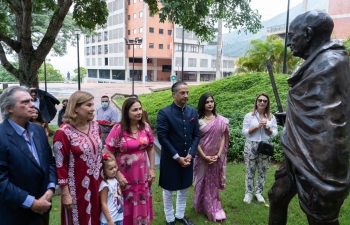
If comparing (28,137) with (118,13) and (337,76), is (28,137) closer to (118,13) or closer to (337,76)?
(337,76)

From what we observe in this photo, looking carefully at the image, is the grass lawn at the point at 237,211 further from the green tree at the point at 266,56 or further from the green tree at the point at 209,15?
the green tree at the point at 266,56

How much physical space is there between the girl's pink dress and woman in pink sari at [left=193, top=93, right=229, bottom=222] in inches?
40.7

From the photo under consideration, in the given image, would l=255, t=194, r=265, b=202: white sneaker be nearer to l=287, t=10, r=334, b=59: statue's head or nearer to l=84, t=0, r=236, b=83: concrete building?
l=287, t=10, r=334, b=59: statue's head

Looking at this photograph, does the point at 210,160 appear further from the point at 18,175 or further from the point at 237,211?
the point at 18,175

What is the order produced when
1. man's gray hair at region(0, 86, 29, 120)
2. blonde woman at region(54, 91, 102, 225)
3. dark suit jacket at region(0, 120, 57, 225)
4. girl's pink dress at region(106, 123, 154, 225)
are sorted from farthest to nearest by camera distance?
girl's pink dress at region(106, 123, 154, 225) < blonde woman at region(54, 91, 102, 225) < man's gray hair at region(0, 86, 29, 120) < dark suit jacket at region(0, 120, 57, 225)

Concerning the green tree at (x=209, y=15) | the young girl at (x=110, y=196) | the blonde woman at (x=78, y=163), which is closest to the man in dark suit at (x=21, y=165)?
the blonde woman at (x=78, y=163)

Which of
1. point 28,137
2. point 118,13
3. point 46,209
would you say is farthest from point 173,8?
point 118,13

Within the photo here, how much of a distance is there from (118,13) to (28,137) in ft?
162

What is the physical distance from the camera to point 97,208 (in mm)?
2766

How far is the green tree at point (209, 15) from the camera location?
6.33m

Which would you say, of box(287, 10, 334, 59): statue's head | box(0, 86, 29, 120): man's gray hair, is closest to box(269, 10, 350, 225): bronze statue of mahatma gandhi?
box(287, 10, 334, 59): statue's head

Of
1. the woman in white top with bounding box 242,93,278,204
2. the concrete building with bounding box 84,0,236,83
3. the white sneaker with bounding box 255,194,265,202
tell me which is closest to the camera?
the woman in white top with bounding box 242,93,278,204

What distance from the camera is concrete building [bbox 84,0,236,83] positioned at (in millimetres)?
44281

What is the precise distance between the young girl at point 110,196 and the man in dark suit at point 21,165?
53cm
